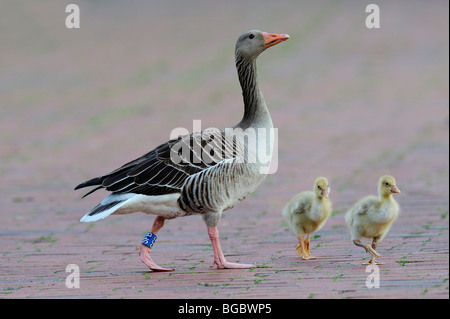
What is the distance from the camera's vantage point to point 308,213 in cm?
633

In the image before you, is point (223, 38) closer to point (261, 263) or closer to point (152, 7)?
point (152, 7)

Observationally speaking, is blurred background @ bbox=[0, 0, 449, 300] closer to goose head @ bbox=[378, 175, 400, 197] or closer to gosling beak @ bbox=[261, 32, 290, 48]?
goose head @ bbox=[378, 175, 400, 197]

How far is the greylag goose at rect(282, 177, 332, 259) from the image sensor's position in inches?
246

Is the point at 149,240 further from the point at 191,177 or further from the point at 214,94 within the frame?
the point at 214,94

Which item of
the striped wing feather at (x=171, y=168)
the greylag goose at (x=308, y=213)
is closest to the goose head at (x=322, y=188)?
the greylag goose at (x=308, y=213)

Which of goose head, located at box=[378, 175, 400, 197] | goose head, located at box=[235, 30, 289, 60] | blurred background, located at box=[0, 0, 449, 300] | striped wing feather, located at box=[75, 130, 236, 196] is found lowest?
goose head, located at box=[378, 175, 400, 197]

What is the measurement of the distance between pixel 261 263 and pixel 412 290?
1.57 m

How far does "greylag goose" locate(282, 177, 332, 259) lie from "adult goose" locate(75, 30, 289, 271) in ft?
1.76

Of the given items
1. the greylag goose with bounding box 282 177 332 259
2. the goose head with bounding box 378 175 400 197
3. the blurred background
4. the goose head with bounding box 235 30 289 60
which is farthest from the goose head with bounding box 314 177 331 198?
the blurred background

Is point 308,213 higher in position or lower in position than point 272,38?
lower

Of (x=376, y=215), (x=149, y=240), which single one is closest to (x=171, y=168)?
(x=149, y=240)

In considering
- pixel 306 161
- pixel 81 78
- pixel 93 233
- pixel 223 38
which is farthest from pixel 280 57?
pixel 93 233

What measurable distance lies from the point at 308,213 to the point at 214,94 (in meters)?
14.5

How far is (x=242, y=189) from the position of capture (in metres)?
5.96
